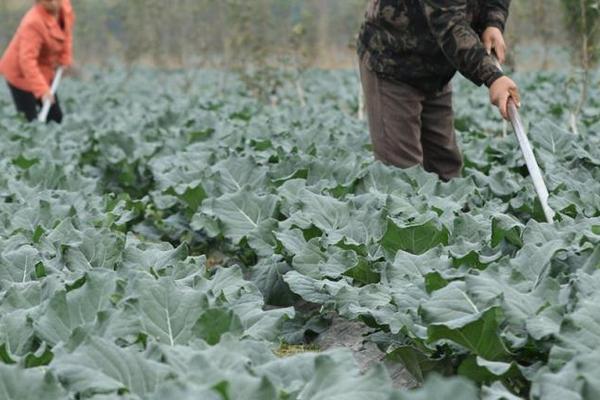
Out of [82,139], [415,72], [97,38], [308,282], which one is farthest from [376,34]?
[97,38]

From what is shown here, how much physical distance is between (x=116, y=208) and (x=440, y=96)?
2077mm

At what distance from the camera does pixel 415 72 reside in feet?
19.4

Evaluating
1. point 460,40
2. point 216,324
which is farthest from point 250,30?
point 216,324

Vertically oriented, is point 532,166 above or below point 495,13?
below

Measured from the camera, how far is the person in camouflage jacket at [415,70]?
225 inches

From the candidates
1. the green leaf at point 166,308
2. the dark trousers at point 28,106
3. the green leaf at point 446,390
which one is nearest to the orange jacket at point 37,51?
the dark trousers at point 28,106

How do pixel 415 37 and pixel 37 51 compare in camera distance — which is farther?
pixel 37 51

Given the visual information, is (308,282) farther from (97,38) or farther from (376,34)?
(97,38)

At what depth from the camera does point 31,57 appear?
10.3 m

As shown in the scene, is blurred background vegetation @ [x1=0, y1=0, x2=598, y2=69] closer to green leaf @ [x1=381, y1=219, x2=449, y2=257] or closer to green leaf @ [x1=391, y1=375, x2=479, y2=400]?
green leaf @ [x1=381, y1=219, x2=449, y2=257]

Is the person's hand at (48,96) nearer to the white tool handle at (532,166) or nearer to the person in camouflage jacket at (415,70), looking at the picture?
the person in camouflage jacket at (415,70)

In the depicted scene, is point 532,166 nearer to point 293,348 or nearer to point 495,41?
point 495,41

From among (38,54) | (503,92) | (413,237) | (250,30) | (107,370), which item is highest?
(503,92)

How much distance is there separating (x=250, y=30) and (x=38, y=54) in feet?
23.2
